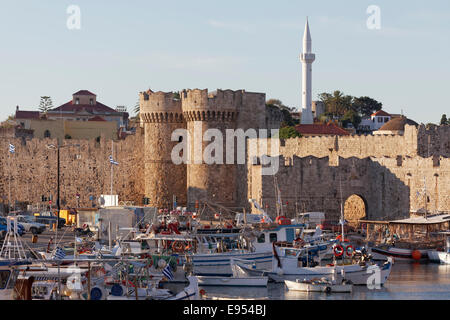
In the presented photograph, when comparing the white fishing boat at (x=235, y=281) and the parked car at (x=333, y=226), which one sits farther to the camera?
the parked car at (x=333, y=226)

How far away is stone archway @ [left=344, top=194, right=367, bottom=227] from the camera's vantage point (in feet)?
165

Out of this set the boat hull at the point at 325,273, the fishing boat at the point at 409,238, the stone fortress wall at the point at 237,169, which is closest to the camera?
the boat hull at the point at 325,273

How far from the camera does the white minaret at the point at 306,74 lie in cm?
8631

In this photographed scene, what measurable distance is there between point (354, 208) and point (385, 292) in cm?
1865

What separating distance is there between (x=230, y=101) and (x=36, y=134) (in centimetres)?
2653

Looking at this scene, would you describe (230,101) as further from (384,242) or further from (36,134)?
(36,134)

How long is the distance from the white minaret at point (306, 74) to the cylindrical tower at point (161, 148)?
35.7 m

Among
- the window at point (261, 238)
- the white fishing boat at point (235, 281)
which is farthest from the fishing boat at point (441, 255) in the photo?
the white fishing boat at point (235, 281)

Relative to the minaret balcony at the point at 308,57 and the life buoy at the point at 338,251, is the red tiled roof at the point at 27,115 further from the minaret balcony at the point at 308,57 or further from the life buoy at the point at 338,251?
the life buoy at the point at 338,251

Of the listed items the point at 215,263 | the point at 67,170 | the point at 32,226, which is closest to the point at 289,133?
the point at 67,170

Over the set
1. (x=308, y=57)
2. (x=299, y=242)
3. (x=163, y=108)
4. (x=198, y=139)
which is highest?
(x=308, y=57)

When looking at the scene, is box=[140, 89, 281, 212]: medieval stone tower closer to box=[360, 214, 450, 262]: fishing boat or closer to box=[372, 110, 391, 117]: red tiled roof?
box=[360, 214, 450, 262]: fishing boat

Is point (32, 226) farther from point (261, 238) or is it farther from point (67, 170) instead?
point (261, 238)

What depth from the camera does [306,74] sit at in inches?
3484
